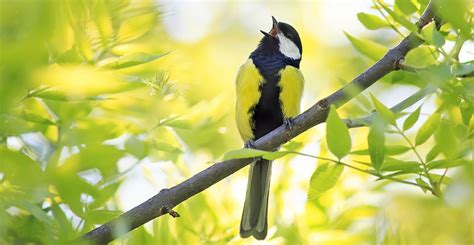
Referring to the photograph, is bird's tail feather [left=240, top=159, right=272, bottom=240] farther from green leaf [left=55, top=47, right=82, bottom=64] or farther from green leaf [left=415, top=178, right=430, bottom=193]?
green leaf [left=55, top=47, right=82, bottom=64]

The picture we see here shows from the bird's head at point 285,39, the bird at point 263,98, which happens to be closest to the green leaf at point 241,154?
the bird at point 263,98

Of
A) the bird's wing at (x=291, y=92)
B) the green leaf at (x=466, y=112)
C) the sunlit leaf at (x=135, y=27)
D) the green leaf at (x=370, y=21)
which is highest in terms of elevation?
the bird's wing at (x=291, y=92)

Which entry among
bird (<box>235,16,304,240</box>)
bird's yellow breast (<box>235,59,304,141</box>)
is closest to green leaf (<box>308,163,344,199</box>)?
bird (<box>235,16,304,240</box>)

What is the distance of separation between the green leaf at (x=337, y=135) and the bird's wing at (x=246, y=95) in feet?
5.72

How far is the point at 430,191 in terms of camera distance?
4.23 feet

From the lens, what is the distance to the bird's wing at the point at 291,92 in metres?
3.01

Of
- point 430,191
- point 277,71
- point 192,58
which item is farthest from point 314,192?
point 277,71

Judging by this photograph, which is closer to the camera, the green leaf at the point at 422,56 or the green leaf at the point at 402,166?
the green leaf at the point at 402,166

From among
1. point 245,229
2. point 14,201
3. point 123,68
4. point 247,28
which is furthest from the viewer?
point 247,28

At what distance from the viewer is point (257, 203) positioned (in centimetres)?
247

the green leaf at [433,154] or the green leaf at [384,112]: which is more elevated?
the green leaf at [384,112]

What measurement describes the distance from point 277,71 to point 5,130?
225 cm

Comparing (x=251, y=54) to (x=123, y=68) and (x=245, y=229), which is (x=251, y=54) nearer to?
A: (x=245, y=229)

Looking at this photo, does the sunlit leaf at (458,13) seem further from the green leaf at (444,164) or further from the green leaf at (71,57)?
the green leaf at (71,57)
